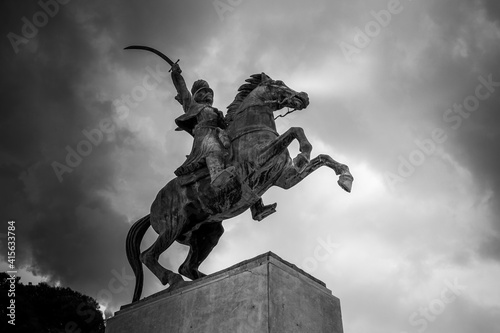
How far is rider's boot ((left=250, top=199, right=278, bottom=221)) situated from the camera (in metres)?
6.72

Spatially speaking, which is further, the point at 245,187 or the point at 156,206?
the point at 156,206

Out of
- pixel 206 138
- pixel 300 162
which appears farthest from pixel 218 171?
pixel 300 162

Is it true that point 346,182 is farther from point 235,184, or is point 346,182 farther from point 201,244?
point 201,244

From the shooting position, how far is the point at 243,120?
6781 millimetres

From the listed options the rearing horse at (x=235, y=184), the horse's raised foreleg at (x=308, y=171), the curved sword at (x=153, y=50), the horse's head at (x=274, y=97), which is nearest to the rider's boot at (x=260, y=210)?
the rearing horse at (x=235, y=184)

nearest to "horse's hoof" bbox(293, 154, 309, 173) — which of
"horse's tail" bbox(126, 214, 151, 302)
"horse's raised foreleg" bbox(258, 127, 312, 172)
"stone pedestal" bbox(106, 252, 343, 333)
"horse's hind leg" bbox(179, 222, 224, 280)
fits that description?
"horse's raised foreleg" bbox(258, 127, 312, 172)

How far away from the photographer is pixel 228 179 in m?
6.01

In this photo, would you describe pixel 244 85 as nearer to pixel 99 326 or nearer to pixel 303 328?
pixel 303 328

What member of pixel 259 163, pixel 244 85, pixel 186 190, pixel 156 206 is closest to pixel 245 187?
pixel 259 163

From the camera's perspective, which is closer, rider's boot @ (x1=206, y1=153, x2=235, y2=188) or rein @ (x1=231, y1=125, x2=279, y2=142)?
rider's boot @ (x1=206, y1=153, x2=235, y2=188)

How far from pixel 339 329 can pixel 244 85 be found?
4248 millimetres

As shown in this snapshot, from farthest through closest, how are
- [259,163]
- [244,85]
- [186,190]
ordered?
[244,85], [186,190], [259,163]

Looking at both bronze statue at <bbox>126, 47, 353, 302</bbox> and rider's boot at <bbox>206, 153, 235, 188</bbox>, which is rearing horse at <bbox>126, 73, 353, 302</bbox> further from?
rider's boot at <bbox>206, 153, 235, 188</bbox>

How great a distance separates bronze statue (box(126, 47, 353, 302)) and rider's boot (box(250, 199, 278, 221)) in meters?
0.02
